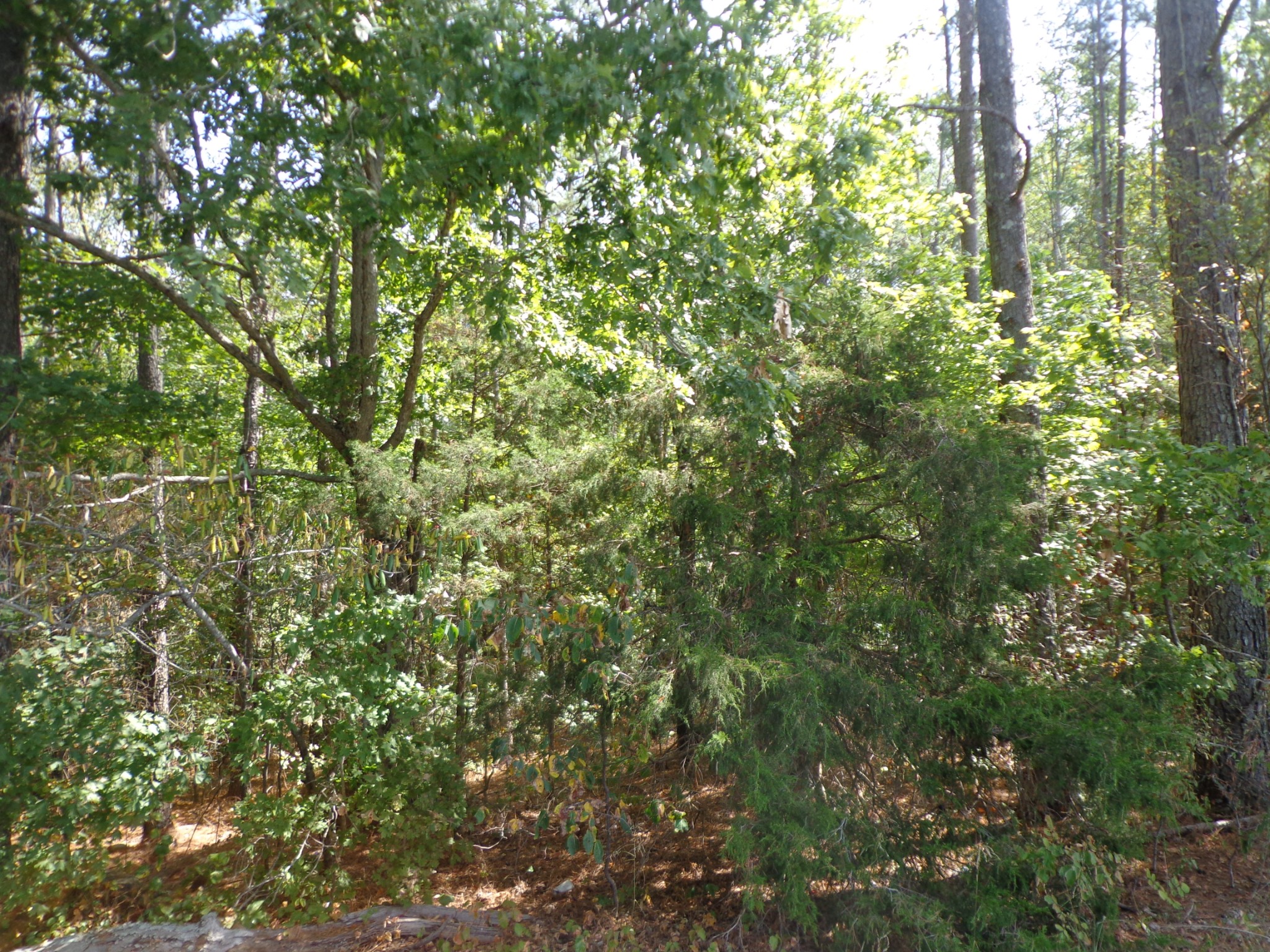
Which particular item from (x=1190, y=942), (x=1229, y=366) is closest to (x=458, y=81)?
(x=1229, y=366)

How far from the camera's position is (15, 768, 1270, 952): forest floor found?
5.29m

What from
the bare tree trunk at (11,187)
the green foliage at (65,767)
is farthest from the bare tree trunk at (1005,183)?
the bare tree trunk at (11,187)

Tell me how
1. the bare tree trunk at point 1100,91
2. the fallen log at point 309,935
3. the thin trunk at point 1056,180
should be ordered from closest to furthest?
the fallen log at point 309,935 < the bare tree trunk at point 1100,91 < the thin trunk at point 1056,180

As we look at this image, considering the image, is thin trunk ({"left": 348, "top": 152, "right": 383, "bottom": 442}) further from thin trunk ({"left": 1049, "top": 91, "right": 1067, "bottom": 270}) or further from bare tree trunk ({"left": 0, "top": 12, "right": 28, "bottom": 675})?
thin trunk ({"left": 1049, "top": 91, "right": 1067, "bottom": 270})

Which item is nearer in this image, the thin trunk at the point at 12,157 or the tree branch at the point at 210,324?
the tree branch at the point at 210,324

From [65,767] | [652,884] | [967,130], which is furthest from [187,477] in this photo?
[967,130]

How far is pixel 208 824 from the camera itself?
27.1 feet

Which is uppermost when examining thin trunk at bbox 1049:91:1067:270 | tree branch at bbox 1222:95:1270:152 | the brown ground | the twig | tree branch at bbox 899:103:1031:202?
thin trunk at bbox 1049:91:1067:270

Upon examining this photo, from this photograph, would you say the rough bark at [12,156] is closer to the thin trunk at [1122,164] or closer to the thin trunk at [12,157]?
the thin trunk at [12,157]

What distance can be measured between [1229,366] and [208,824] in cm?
1059

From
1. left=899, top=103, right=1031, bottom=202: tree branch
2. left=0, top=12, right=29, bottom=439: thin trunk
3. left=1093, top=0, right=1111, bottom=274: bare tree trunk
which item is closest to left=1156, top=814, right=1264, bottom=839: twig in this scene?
left=899, top=103, right=1031, bottom=202: tree branch

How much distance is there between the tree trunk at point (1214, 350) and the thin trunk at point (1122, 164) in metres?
0.70

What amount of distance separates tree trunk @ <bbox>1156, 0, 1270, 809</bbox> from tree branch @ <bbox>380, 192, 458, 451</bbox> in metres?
5.89

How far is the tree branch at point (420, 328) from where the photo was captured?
7148 mm
